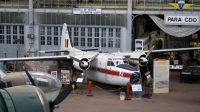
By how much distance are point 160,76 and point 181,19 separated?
8.33 m

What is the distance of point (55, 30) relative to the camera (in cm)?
3117

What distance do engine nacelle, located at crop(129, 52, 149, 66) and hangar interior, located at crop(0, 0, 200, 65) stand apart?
5814 millimetres

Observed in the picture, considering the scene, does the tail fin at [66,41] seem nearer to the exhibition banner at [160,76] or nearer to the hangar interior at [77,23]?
the hangar interior at [77,23]

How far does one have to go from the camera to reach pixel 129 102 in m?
19.2

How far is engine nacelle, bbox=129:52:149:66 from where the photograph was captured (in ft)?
76.4

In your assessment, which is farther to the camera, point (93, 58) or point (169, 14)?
point (169, 14)

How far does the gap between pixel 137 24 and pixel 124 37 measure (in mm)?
3142

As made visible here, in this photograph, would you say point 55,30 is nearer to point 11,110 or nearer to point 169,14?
point 169,14

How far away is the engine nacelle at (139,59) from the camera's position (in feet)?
76.4

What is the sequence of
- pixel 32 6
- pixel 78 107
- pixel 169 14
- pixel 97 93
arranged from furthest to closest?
pixel 32 6
pixel 169 14
pixel 97 93
pixel 78 107

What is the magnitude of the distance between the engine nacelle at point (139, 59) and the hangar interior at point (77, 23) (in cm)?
581

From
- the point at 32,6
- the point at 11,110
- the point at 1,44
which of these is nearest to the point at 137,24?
the point at 32,6

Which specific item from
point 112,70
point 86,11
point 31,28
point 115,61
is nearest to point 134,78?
point 112,70

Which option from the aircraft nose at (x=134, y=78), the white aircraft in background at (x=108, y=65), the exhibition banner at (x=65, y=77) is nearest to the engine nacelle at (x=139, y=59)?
the white aircraft in background at (x=108, y=65)
